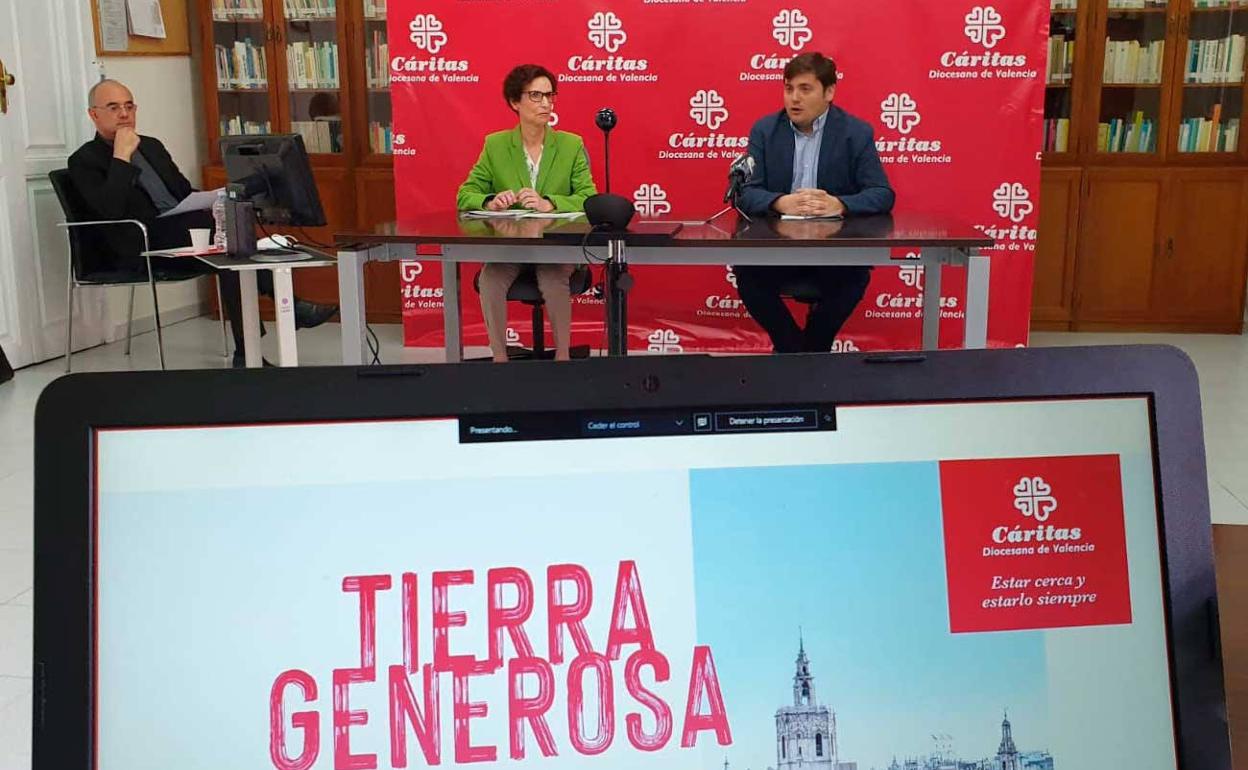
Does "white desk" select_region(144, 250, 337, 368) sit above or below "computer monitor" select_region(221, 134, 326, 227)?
below

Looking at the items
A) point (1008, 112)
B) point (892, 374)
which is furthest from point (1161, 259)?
point (892, 374)

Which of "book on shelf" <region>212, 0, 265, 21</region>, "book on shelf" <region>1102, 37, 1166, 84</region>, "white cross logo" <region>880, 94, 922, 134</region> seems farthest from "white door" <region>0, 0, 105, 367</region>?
"book on shelf" <region>1102, 37, 1166, 84</region>

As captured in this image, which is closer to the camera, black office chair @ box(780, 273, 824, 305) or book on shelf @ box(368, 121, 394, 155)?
black office chair @ box(780, 273, 824, 305)

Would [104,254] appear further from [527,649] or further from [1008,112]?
[527,649]

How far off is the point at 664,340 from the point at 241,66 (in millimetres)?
2893

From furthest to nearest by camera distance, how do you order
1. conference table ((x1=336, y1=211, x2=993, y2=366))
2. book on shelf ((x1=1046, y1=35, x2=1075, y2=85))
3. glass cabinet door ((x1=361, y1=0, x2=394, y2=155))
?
Result: glass cabinet door ((x1=361, y1=0, x2=394, y2=155)) → book on shelf ((x1=1046, y1=35, x2=1075, y2=85)) → conference table ((x1=336, y1=211, x2=993, y2=366))

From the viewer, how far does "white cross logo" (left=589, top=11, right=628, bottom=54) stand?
5.20 meters

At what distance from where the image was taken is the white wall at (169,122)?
5953mm

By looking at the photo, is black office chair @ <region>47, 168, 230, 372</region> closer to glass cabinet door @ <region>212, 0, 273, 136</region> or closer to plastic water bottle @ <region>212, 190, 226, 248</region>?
plastic water bottle @ <region>212, 190, 226, 248</region>

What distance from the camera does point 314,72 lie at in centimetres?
616

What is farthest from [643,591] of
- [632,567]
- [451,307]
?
[451,307]

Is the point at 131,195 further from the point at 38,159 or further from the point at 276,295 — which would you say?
the point at 276,295

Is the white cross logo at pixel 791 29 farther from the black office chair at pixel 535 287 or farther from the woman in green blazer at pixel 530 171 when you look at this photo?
the black office chair at pixel 535 287

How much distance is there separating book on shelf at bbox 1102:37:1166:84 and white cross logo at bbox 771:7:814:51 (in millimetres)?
1722
